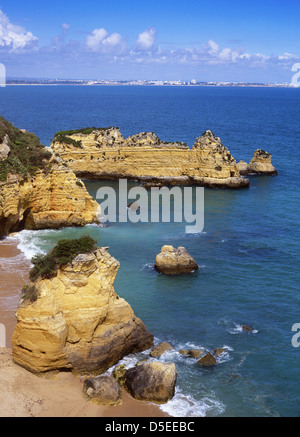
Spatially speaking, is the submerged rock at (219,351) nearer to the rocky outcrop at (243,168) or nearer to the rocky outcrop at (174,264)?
the rocky outcrop at (174,264)

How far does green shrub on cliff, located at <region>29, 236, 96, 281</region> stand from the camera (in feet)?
75.7

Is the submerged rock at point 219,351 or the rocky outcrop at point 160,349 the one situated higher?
the rocky outcrop at point 160,349

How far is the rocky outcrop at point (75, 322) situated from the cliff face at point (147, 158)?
136 ft

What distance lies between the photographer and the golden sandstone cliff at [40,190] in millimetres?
42250

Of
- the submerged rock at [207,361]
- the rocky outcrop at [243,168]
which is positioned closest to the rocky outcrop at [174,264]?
the submerged rock at [207,361]

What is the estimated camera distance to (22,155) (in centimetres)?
4384

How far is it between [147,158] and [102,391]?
46704 millimetres

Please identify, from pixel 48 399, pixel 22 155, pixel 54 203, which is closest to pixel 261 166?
pixel 54 203

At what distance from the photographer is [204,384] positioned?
2305cm

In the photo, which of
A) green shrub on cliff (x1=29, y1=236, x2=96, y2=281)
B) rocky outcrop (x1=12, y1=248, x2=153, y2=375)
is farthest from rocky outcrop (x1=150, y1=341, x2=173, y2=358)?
green shrub on cliff (x1=29, y1=236, x2=96, y2=281)

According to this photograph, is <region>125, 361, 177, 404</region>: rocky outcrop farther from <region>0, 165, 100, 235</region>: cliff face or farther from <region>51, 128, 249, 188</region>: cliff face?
<region>51, 128, 249, 188</region>: cliff face
